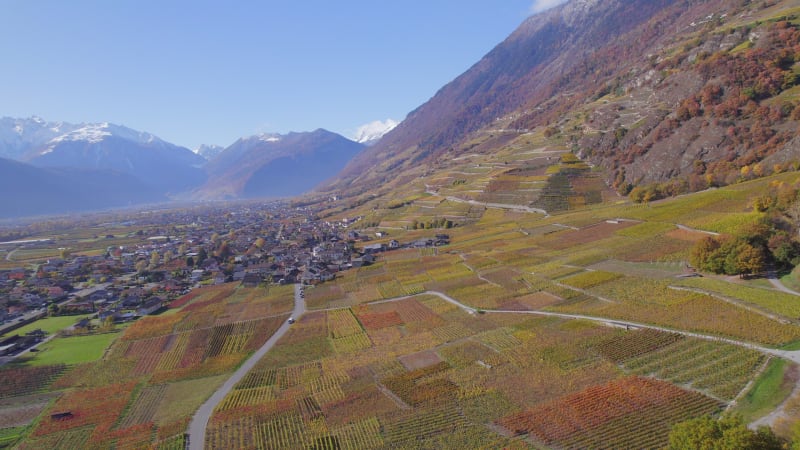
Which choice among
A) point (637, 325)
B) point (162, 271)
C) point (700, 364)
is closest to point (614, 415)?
point (700, 364)

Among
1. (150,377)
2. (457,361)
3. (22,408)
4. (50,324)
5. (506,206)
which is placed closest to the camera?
(457,361)

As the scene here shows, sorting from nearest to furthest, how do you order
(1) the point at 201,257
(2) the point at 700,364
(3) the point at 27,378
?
(2) the point at 700,364 < (3) the point at 27,378 < (1) the point at 201,257

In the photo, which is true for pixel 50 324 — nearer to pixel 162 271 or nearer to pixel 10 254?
pixel 162 271

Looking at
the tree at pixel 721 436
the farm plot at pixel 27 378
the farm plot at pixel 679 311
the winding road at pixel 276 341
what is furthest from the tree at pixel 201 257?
the tree at pixel 721 436

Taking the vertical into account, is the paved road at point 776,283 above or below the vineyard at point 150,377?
above

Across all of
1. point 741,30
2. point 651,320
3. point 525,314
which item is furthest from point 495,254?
point 741,30

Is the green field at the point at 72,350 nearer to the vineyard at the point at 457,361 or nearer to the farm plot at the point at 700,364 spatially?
the vineyard at the point at 457,361

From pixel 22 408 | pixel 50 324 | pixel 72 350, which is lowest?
pixel 22 408
